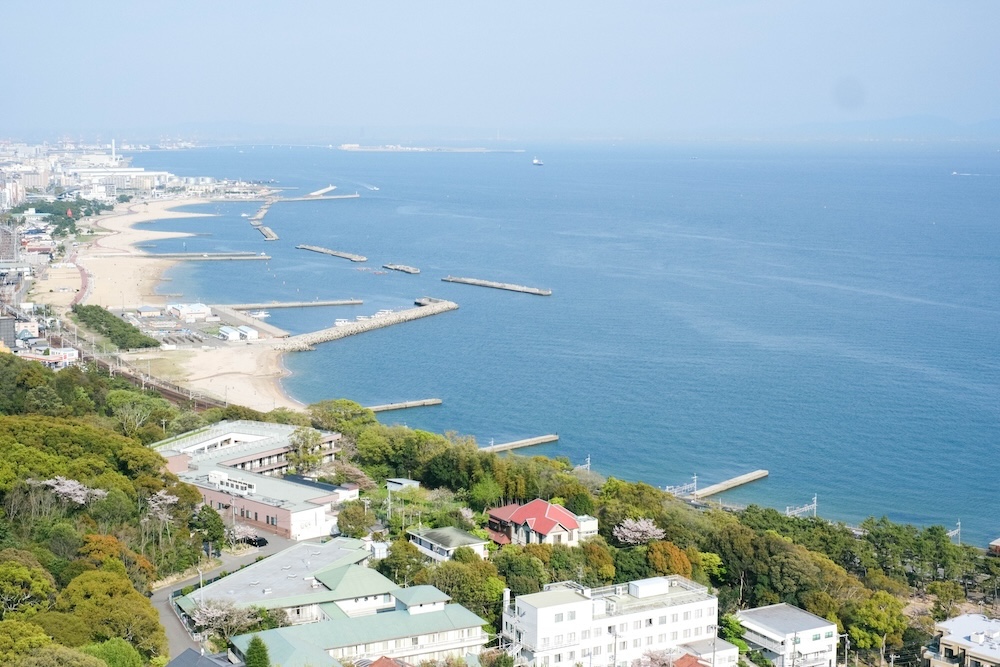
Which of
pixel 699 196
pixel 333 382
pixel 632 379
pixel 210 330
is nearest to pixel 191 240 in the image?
pixel 210 330

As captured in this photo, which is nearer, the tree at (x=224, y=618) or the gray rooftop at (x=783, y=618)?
the tree at (x=224, y=618)

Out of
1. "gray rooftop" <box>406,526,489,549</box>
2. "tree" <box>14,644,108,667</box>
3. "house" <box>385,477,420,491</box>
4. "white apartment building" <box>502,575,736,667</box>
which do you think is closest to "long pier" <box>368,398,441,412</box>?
"house" <box>385,477,420,491</box>

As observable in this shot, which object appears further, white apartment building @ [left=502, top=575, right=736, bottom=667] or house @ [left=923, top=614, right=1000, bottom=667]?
house @ [left=923, top=614, right=1000, bottom=667]

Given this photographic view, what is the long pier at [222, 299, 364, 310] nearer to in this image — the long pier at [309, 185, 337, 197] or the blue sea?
the blue sea

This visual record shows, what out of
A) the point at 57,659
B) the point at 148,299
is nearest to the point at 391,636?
the point at 57,659

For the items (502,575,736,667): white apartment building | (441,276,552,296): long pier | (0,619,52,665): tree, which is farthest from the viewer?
(441,276,552,296): long pier

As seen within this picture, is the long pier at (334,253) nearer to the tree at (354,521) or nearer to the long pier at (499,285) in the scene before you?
the long pier at (499,285)

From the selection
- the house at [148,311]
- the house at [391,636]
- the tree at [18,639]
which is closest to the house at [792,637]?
the house at [391,636]

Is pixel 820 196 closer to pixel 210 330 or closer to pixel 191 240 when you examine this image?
pixel 191 240
